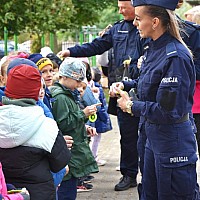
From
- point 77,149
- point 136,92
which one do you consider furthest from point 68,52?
point 136,92

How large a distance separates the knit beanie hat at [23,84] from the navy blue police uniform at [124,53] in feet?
8.78

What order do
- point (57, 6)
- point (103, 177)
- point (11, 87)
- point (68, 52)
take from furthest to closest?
point (57, 6) → point (103, 177) → point (68, 52) → point (11, 87)

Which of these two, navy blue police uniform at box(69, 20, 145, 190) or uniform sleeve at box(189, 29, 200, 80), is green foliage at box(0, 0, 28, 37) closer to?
navy blue police uniform at box(69, 20, 145, 190)

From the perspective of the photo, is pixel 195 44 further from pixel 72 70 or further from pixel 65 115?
pixel 65 115

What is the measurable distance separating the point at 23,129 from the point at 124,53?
3099 millimetres

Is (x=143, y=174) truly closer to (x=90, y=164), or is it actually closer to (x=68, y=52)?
(x=90, y=164)

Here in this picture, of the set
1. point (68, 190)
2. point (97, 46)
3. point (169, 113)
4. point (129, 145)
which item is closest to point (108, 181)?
point (129, 145)

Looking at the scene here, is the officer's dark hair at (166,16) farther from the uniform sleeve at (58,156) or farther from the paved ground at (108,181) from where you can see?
the paved ground at (108,181)

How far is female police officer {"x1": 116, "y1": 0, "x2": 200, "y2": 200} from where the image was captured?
15.2 ft

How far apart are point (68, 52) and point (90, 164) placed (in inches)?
67.0

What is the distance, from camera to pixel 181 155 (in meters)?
4.73

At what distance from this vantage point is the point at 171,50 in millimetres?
4676

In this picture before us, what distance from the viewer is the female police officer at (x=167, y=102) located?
15.2 ft

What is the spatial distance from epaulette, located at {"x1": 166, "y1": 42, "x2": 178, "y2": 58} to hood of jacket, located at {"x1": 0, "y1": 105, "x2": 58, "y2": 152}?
1078mm
